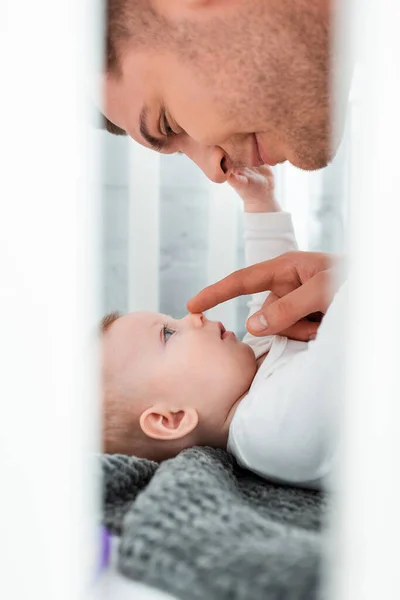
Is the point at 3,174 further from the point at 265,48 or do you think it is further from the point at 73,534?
the point at 265,48

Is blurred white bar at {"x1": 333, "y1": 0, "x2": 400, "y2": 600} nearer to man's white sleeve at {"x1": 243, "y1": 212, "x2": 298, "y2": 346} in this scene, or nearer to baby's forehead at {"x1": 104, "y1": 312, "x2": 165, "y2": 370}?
baby's forehead at {"x1": 104, "y1": 312, "x2": 165, "y2": 370}

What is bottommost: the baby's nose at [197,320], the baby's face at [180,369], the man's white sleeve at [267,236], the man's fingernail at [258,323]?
the baby's face at [180,369]

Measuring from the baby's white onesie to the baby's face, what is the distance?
0.14ft

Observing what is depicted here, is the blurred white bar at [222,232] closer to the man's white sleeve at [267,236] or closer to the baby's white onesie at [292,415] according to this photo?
the man's white sleeve at [267,236]

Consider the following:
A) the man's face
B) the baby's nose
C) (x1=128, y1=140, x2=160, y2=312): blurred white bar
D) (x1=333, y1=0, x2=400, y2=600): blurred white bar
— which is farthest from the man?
(x1=333, y1=0, x2=400, y2=600): blurred white bar

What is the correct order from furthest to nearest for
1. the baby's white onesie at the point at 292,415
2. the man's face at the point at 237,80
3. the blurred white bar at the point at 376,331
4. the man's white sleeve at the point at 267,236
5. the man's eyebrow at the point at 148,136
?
the man's white sleeve at the point at 267,236
the man's eyebrow at the point at 148,136
the man's face at the point at 237,80
the baby's white onesie at the point at 292,415
the blurred white bar at the point at 376,331

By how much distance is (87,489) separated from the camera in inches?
15.5

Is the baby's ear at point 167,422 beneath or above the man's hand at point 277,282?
beneath

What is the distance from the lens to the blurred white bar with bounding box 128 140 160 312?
1.08 meters

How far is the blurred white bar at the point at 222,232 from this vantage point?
1.13m

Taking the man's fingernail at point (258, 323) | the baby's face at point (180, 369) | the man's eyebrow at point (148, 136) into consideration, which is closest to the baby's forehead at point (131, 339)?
the baby's face at point (180, 369)

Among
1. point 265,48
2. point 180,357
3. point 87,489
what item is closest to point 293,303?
point 180,357

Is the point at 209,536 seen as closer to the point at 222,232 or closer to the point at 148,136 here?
the point at 148,136

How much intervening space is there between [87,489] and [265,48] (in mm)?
572
